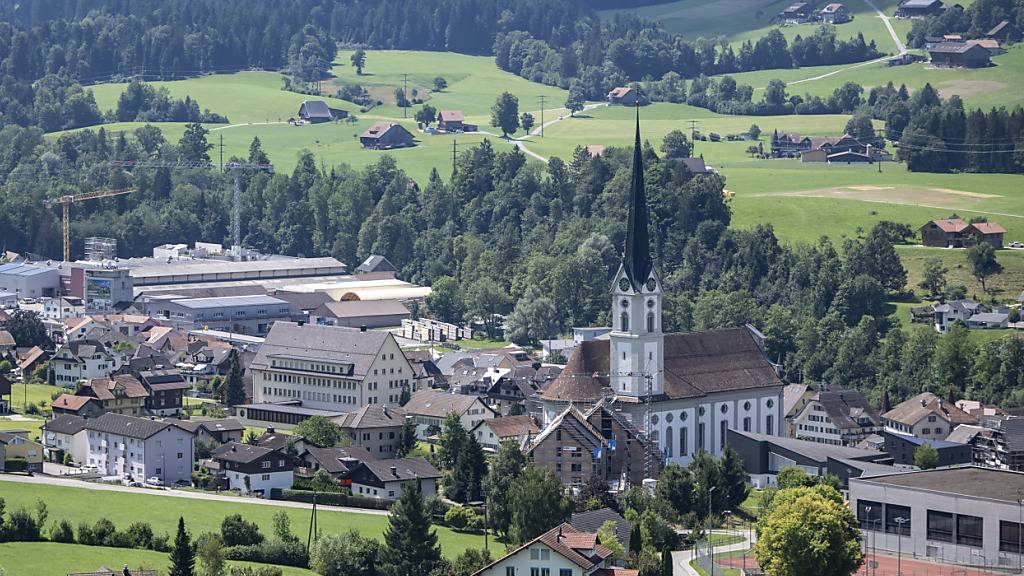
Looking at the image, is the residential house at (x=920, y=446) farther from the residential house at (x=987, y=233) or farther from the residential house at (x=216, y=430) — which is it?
the residential house at (x=987, y=233)

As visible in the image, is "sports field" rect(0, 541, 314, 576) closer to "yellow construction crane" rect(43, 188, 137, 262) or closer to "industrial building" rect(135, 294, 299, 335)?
"industrial building" rect(135, 294, 299, 335)

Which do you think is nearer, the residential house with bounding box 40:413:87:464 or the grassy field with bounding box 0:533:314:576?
the grassy field with bounding box 0:533:314:576

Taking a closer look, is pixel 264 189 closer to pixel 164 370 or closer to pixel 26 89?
pixel 26 89

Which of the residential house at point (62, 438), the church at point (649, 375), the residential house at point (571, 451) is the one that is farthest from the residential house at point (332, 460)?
the residential house at point (62, 438)

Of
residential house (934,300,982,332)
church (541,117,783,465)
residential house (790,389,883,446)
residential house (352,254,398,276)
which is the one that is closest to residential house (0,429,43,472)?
church (541,117,783,465)

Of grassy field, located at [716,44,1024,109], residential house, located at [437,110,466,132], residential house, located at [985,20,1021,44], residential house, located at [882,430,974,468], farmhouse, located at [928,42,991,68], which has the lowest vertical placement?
residential house, located at [882,430,974,468]

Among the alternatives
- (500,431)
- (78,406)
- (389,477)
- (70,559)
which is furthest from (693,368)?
(70,559)

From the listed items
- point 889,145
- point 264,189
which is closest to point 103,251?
point 264,189

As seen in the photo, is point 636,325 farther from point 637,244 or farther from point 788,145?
point 788,145
